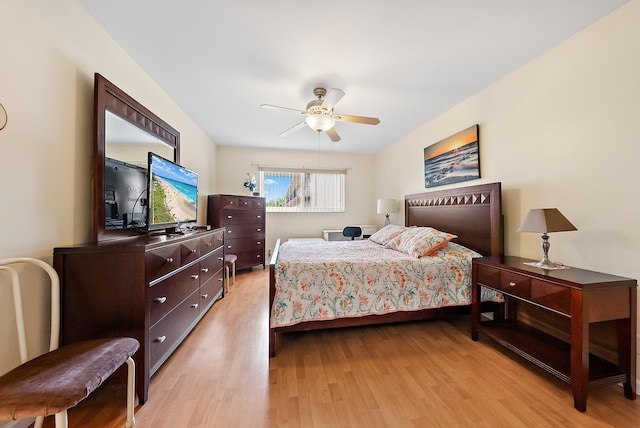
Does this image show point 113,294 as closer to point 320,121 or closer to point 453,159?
point 320,121

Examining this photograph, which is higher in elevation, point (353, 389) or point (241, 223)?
point (241, 223)

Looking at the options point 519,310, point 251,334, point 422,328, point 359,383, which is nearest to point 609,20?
Answer: point 519,310

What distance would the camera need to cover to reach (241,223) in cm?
428

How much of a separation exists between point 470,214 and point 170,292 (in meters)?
2.97

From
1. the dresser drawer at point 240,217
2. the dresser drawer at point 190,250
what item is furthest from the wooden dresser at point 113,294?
the dresser drawer at point 240,217

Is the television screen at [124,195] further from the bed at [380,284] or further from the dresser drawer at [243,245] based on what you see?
the dresser drawer at [243,245]

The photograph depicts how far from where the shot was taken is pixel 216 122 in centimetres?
357

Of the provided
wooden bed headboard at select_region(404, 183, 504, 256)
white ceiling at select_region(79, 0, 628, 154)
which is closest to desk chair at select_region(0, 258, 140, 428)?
Result: white ceiling at select_region(79, 0, 628, 154)

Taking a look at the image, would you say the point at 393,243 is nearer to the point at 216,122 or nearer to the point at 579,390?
the point at 579,390

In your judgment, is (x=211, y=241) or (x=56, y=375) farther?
(x=211, y=241)

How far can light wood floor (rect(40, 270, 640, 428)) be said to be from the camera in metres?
1.31

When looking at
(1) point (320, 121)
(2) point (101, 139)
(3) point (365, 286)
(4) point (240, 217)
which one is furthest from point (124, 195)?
(4) point (240, 217)

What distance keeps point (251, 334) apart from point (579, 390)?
7.51ft

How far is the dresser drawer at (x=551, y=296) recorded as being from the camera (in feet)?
4.76
